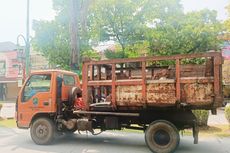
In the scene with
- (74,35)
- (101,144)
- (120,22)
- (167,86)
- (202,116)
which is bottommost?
(101,144)

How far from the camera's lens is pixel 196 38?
2548 centimetres

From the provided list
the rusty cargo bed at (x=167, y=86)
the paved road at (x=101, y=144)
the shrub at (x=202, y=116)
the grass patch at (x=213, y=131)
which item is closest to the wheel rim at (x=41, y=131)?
the paved road at (x=101, y=144)

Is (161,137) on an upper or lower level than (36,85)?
lower

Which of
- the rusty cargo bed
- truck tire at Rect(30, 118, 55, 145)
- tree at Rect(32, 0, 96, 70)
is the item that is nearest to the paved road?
truck tire at Rect(30, 118, 55, 145)

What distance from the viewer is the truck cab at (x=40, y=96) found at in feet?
33.4

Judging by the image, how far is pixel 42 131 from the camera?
33.5ft

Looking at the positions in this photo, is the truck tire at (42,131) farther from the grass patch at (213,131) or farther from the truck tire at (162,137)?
the grass patch at (213,131)

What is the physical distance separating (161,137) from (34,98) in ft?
13.9

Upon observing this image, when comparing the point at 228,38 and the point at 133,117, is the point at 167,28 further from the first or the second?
the point at 133,117

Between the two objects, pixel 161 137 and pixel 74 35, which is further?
pixel 74 35

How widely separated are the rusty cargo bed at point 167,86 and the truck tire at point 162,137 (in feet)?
1.79

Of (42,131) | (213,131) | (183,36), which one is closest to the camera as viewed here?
(42,131)

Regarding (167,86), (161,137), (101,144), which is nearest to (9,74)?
(101,144)

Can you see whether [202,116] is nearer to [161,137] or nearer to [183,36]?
[161,137]
